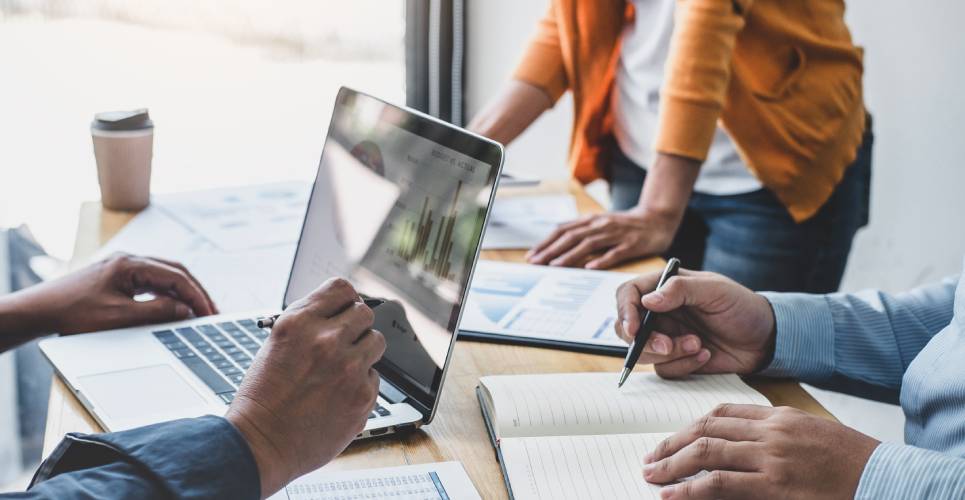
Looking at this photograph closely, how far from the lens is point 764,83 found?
1.50 meters

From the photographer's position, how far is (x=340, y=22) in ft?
7.45

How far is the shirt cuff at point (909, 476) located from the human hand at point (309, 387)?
388 millimetres

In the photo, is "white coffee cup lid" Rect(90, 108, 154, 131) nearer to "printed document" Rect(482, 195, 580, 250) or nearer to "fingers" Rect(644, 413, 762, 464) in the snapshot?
"printed document" Rect(482, 195, 580, 250)

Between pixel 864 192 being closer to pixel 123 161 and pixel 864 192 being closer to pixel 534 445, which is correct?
pixel 534 445

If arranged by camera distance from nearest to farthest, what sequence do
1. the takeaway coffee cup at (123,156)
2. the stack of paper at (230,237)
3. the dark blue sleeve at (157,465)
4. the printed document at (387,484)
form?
the dark blue sleeve at (157,465) → the printed document at (387,484) → the stack of paper at (230,237) → the takeaway coffee cup at (123,156)

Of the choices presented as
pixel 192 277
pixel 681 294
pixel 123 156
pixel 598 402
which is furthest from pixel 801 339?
pixel 123 156

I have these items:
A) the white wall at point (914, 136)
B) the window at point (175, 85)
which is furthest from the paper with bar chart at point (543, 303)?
the window at point (175, 85)

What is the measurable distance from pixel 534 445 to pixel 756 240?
2.79ft

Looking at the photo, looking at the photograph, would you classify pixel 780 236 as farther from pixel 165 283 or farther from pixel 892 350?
pixel 165 283

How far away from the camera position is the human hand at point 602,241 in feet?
4.29

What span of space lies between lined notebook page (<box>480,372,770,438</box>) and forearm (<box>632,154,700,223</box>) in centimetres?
49

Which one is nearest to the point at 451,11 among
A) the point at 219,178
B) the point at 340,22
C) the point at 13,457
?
the point at 340,22

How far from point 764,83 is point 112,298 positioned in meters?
1.02

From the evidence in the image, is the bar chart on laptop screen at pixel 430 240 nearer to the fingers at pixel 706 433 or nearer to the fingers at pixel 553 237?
the fingers at pixel 706 433
